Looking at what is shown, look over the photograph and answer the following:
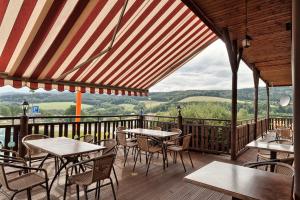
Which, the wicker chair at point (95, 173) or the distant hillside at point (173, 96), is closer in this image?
the wicker chair at point (95, 173)

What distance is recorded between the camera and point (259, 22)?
17.5 ft

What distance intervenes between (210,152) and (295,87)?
569cm

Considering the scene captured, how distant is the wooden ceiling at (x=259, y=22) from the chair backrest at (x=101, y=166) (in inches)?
152

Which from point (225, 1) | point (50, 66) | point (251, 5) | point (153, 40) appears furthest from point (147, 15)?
point (50, 66)

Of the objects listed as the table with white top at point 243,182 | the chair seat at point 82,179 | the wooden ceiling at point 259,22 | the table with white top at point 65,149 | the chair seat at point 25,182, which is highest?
the wooden ceiling at point 259,22

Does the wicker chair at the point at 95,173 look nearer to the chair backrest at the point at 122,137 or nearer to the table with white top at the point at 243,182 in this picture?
the table with white top at the point at 243,182

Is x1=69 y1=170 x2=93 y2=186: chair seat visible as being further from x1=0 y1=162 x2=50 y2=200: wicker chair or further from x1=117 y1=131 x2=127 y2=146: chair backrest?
x1=117 y1=131 x2=127 y2=146: chair backrest

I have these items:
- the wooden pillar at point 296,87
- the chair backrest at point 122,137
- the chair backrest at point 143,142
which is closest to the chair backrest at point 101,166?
the chair backrest at point 143,142

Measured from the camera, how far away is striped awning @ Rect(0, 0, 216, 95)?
12.9 feet

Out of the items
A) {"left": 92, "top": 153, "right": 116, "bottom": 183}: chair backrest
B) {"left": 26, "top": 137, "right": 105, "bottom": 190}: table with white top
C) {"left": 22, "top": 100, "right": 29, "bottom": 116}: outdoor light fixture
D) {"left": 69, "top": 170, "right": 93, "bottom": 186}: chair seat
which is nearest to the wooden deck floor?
{"left": 26, "top": 137, "right": 105, "bottom": 190}: table with white top

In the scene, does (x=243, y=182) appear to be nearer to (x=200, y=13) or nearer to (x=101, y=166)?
(x=101, y=166)

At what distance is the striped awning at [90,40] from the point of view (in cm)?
393

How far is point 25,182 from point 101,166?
99 cm

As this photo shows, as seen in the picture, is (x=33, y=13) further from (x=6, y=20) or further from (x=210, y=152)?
(x=210, y=152)
